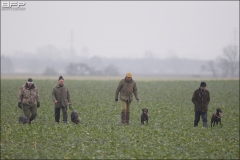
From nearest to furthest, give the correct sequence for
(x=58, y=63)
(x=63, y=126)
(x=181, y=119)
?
(x=63, y=126), (x=181, y=119), (x=58, y=63)

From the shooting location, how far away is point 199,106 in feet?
55.8

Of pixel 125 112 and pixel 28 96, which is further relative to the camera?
pixel 125 112

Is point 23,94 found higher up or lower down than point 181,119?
higher up

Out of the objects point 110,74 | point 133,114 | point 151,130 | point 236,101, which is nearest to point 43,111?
point 133,114

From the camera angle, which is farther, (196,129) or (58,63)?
(58,63)

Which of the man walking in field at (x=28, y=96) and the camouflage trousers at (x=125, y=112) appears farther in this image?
the camouflage trousers at (x=125, y=112)

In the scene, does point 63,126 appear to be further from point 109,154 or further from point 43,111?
point 43,111

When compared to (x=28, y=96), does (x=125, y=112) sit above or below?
below

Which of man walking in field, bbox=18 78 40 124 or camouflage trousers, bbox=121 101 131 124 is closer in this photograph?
man walking in field, bbox=18 78 40 124

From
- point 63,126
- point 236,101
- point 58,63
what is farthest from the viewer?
point 58,63

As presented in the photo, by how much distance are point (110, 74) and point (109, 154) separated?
9094cm

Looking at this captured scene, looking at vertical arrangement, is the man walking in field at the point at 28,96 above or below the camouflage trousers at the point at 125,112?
above

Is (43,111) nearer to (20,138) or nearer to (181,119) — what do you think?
(181,119)

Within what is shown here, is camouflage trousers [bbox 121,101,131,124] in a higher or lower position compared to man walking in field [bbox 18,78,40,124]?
lower
